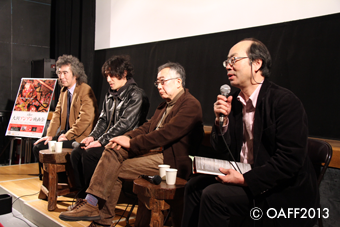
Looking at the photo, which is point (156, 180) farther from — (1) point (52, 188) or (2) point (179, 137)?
(1) point (52, 188)

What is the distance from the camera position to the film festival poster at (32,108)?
4.25 m

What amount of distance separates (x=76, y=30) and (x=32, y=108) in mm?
1453

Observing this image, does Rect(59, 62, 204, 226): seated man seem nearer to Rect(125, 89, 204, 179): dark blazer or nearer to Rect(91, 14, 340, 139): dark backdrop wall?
Rect(125, 89, 204, 179): dark blazer

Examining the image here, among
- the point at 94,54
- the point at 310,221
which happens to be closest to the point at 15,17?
the point at 94,54

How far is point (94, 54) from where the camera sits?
474cm

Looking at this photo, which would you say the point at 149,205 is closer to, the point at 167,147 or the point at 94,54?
the point at 167,147

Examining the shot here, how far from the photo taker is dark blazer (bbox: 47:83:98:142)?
3354 millimetres

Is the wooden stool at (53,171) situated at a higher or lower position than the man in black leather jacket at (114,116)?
lower

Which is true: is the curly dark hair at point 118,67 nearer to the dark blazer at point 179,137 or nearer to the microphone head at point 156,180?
the dark blazer at point 179,137

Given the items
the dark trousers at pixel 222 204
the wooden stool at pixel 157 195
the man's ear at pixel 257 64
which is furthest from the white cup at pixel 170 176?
the man's ear at pixel 257 64

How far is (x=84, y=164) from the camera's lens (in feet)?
8.57

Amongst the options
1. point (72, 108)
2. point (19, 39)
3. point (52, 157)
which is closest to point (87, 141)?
point (52, 157)

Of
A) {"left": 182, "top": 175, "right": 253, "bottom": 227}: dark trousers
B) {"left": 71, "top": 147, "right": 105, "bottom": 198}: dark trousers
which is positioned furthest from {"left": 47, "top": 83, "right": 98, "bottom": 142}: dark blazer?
{"left": 182, "top": 175, "right": 253, "bottom": 227}: dark trousers

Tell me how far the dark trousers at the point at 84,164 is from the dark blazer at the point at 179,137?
506mm
